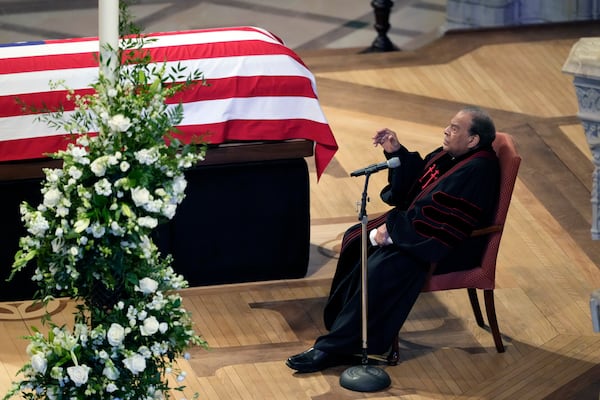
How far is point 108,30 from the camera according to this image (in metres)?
3.54

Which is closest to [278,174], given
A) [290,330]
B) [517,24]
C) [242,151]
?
[242,151]

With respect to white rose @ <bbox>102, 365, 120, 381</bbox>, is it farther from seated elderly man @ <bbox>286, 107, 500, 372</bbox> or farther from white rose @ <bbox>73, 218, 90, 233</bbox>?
seated elderly man @ <bbox>286, 107, 500, 372</bbox>

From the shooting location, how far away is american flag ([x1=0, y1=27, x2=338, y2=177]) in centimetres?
584

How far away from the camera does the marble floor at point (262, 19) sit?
10578 millimetres

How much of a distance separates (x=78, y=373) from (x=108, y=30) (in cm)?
103

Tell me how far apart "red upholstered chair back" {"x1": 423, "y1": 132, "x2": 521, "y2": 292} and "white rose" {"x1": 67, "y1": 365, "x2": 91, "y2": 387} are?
6.79 feet

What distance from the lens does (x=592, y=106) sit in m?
5.22

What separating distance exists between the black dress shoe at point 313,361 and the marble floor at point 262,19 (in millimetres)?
5025

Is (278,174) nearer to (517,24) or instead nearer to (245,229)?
(245,229)

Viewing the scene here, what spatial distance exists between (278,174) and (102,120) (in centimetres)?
255

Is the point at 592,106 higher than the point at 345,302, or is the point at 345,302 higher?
the point at 592,106

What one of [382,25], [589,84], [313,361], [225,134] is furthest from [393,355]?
[382,25]

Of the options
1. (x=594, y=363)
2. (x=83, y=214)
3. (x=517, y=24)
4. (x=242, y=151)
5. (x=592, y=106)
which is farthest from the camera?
(x=517, y=24)

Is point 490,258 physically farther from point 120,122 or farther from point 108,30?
point 108,30
